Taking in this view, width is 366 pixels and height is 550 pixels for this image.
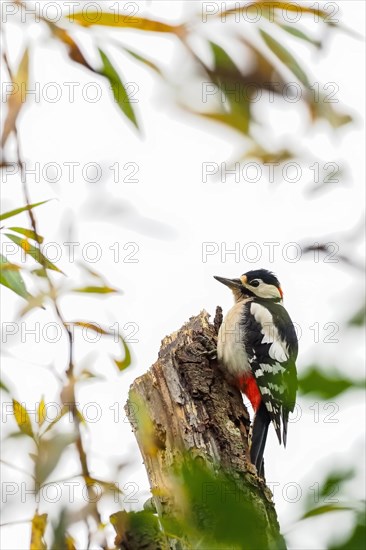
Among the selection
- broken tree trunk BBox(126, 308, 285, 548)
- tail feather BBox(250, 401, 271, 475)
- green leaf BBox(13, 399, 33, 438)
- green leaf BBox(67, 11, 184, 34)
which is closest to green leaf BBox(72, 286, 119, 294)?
green leaf BBox(13, 399, 33, 438)

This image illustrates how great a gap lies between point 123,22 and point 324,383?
39cm

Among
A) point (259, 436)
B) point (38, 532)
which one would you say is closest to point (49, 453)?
point (38, 532)

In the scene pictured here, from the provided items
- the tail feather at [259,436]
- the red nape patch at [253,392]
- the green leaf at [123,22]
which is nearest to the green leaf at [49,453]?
the green leaf at [123,22]

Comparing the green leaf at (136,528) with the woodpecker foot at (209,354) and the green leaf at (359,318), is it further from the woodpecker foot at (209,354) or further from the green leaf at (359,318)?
the woodpecker foot at (209,354)

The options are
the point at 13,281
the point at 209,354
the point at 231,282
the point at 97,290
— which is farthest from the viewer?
the point at 231,282

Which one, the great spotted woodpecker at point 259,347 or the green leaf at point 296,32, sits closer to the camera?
the green leaf at point 296,32

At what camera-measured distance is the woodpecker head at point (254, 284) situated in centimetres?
512

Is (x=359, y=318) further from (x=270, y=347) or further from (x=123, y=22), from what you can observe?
(x=270, y=347)

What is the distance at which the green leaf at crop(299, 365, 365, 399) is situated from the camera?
0.63 metres

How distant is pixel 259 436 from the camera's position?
3.63 meters

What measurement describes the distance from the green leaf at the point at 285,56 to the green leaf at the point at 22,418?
0.55 meters

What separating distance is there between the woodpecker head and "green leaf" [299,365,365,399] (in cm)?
441

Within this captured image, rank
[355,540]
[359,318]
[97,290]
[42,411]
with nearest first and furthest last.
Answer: [355,540]
[359,318]
[97,290]
[42,411]

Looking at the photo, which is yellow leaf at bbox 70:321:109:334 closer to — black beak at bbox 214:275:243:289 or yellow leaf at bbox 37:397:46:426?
yellow leaf at bbox 37:397:46:426
